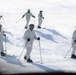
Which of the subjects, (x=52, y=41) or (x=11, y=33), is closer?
(x=52, y=41)

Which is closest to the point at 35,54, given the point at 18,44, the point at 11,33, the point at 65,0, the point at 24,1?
the point at 18,44

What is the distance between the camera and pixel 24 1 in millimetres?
64000

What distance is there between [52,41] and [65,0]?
160 ft

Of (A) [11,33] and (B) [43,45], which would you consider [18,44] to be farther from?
(A) [11,33]

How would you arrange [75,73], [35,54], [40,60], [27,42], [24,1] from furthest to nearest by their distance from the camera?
[24,1] < [35,54] < [40,60] < [27,42] < [75,73]

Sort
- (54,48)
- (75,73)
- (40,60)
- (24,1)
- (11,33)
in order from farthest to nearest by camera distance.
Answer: (24,1)
(11,33)
(54,48)
(40,60)
(75,73)

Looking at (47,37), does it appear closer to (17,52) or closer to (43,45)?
Result: (43,45)

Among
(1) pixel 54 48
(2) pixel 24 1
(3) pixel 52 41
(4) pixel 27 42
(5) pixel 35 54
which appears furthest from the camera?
(2) pixel 24 1

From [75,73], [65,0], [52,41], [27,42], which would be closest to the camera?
[75,73]

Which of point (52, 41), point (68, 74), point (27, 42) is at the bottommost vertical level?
point (52, 41)

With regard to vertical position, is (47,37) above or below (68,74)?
below

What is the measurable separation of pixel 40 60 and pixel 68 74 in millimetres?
10332

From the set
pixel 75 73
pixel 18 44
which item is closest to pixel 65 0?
pixel 18 44

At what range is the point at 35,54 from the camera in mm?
16422
